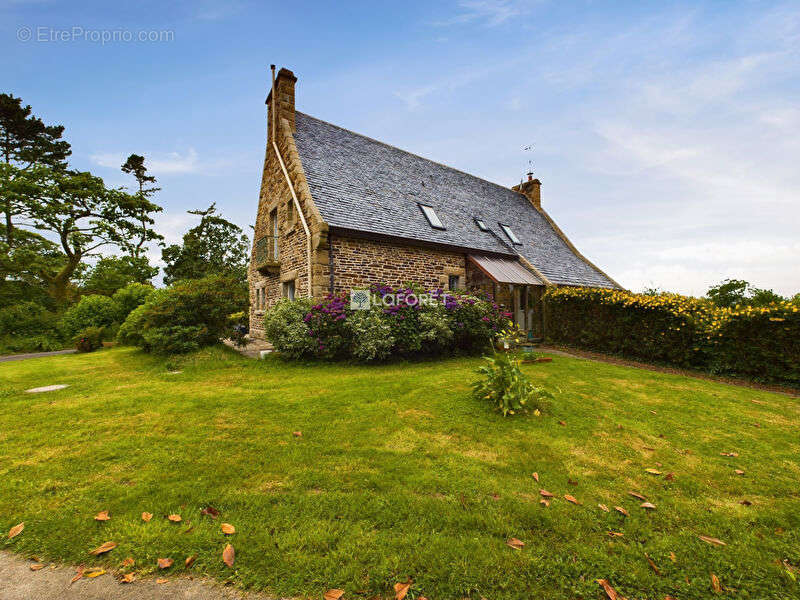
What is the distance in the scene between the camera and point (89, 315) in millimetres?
16344

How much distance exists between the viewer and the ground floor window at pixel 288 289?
41.2 ft

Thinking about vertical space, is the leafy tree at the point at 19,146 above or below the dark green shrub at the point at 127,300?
above

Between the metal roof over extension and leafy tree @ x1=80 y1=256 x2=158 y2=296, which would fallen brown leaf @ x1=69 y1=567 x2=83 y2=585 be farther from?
leafy tree @ x1=80 y1=256 x2=158 y2=296

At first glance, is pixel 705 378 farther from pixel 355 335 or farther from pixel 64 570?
pixel 64 570

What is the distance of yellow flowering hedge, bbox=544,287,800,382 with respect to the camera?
7.59m

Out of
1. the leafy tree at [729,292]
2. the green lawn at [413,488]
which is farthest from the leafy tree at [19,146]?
the leafy tree at [729,292]

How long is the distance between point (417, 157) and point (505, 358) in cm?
1557

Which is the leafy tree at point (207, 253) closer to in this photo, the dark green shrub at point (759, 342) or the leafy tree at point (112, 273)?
the leafy tree at point (112, 273)

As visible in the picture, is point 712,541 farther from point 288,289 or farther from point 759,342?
point 288,289

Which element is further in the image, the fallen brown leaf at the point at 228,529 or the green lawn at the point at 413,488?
the fallen brown leaf at the point at 228,529

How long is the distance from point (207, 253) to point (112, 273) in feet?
28.1

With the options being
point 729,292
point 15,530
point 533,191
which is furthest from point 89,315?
point 729,292

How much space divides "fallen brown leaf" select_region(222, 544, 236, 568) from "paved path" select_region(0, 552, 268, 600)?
138 millimetres

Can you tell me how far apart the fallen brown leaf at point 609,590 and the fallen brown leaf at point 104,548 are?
3.21 meters
